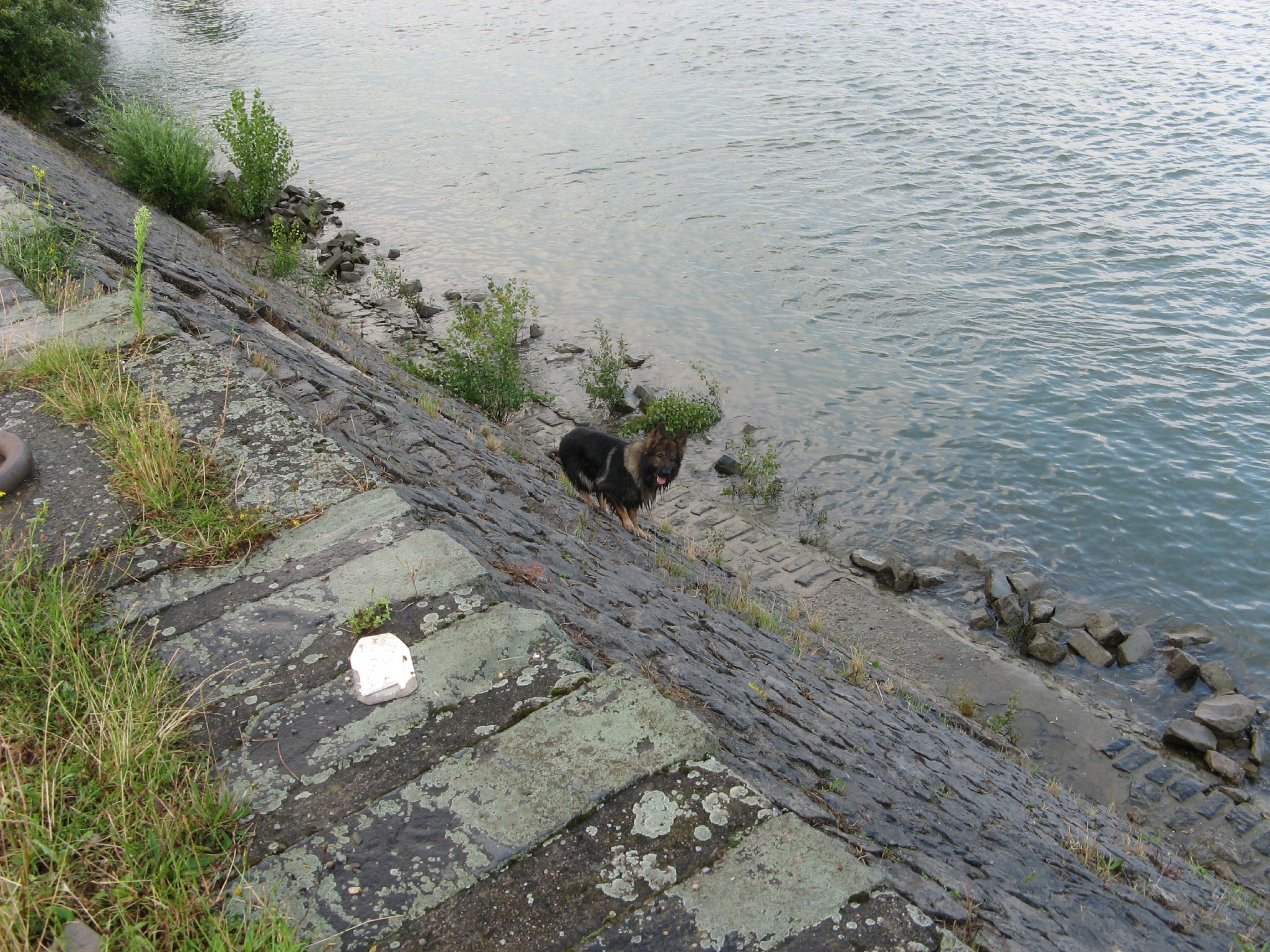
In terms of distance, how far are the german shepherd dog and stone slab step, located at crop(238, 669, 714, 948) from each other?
5.52m

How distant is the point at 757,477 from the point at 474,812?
33.4ft

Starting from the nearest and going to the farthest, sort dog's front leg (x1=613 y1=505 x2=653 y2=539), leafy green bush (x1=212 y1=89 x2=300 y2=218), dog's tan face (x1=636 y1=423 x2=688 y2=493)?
dog's tan face (x1=636 y1=423 x2=688 y2=493), dog's front leg (x1=613 y1=505 x2=653 y2=539), leafy green bush (x1=212 y1=89 x2=300 y2=218)

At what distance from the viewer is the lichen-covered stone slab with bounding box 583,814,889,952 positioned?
2832 millimetres

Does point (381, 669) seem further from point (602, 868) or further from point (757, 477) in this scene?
point (757, 477)

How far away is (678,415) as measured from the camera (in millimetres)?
13781

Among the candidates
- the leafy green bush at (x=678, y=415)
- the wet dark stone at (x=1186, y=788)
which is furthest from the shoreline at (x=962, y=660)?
the leafy green bush at (x=678, y=415)

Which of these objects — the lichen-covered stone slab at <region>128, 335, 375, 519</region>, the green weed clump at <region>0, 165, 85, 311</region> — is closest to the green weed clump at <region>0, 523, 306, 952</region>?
the lichen-covered stone slab at <region>128, 335, 375, 519</region>

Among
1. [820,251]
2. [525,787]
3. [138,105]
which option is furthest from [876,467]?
[138,105]

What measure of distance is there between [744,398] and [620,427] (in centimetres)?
264

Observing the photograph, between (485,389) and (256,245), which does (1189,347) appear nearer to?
(485,389)

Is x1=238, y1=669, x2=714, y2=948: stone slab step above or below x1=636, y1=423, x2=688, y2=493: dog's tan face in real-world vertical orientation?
above

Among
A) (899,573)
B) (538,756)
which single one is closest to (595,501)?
(899,573)

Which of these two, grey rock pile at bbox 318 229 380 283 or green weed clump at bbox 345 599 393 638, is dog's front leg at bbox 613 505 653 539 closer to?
green weed clump at bbox 345 599 393 638

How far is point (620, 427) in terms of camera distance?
14055mm
